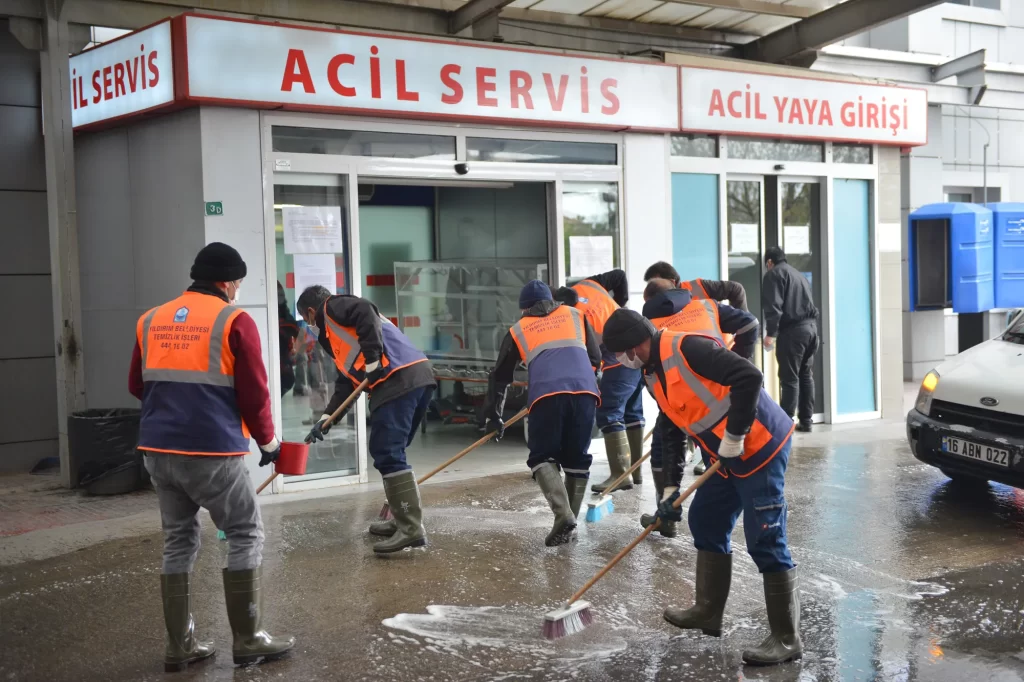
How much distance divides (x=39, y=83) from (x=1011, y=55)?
39.7ft

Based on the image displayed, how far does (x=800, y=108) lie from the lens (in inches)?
411

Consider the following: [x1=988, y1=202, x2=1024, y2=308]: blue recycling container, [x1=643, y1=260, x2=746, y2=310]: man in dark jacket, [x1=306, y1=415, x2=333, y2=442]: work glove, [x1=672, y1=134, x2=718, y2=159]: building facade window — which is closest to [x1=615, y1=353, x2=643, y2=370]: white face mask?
[x1=306, y1=415, x2=333, y2=442]: work glove

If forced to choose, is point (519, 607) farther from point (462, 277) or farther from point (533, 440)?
point (462, 277)

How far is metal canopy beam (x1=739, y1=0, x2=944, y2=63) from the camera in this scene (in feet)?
32.2

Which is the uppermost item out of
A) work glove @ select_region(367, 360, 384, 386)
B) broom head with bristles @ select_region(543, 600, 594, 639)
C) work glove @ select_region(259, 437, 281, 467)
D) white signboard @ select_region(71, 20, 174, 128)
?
white signboard @ select_region(71, 20, 174, 128)

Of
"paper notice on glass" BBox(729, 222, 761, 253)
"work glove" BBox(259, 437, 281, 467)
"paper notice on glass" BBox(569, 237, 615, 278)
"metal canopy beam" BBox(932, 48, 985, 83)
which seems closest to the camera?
"work glove" BBox(259, 437, 281, 467)

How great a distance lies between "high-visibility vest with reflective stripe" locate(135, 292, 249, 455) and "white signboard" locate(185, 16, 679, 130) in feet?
11.0

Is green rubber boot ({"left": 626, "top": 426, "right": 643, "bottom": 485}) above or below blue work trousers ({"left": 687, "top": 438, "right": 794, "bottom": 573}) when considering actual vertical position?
below

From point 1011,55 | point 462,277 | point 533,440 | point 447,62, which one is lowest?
point 533,440

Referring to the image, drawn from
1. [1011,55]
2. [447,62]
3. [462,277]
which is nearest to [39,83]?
[447,62]

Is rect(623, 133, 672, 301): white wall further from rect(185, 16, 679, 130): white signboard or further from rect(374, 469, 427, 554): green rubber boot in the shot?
rect(374, 469, 427, 554): green rubber boot

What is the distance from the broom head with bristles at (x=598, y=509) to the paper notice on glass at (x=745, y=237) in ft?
14.7

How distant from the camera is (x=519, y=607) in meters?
5.19

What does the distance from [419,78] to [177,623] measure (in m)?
5.00
